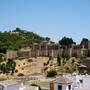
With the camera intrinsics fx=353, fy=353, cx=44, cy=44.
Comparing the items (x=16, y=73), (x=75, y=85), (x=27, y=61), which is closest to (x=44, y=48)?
(x=27, y=61)

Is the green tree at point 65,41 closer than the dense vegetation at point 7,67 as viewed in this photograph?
No

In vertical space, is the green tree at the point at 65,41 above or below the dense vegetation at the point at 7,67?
above

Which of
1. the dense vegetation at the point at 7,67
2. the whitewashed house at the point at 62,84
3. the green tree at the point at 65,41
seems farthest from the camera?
the green tree at the point at 65,41

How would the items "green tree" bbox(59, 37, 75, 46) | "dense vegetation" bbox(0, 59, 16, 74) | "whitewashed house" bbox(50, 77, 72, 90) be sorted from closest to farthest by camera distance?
"whitewashed house" bbox(50, 77, 72, 90)
"dense vegetation" bbox(0, 59, 16, 74)
"green tree" bbox(59, 37, 75, 46)

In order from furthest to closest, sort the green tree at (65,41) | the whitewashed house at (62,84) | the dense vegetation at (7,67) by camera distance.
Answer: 1. the green tree at (65,41)
2. the dense vegetation at (7,67)
3. the whitewashed house at (62,84)

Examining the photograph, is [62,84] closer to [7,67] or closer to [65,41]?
[7,67]

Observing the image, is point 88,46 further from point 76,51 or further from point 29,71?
point 29,71

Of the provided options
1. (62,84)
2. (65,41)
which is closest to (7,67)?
(65,41)

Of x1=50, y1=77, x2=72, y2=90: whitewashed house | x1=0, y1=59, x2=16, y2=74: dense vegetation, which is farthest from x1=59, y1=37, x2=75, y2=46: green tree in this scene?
x1=50, y1=77, x2=72, y2=90: whitewashed house

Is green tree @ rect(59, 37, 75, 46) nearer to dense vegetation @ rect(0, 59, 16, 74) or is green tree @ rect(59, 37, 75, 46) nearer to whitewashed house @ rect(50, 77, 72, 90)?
dense vegetation @ rect(0, 59, 16, 74)

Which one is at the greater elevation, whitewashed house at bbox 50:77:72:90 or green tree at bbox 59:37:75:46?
green tree at bbox 59:37:75:46

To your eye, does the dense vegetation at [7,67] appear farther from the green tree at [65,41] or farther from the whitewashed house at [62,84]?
the whitewashed house at [62,84]

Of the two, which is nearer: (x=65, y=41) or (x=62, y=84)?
(x=62, y=84)

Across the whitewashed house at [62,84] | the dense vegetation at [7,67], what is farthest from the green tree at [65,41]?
the whitewashed house at [62,84]
